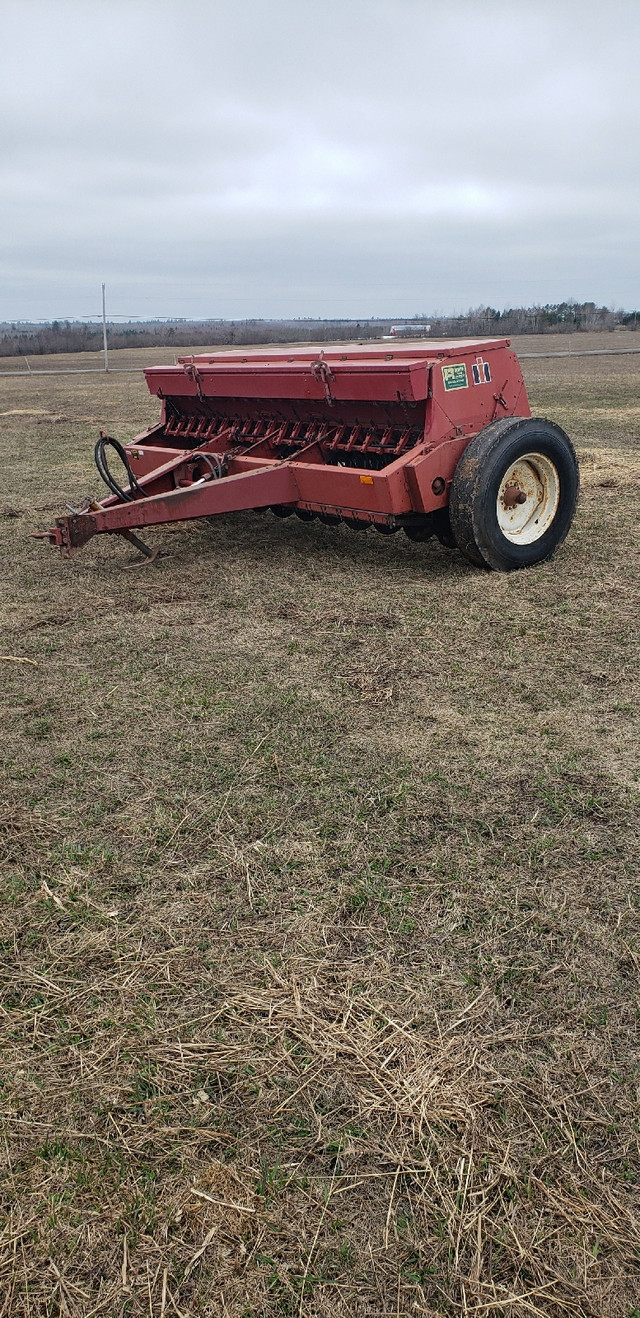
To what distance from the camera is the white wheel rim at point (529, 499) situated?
6.07m

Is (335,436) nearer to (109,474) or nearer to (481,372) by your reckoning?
(481,372)

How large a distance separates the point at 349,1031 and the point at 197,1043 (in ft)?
1.22

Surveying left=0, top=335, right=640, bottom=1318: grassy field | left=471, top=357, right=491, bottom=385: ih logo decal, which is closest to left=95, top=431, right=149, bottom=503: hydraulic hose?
left=0, top=335, right=640, bottom=1318: grassy field

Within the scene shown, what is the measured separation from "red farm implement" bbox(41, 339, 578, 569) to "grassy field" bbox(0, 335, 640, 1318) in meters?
0.97

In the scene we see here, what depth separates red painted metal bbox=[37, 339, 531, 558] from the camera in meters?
5.75

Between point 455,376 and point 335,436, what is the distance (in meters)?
1.05

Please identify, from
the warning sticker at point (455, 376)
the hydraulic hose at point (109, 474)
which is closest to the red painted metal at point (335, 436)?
the warning sticker at point (455, 376)

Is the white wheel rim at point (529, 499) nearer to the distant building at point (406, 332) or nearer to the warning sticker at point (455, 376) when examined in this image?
the warning sticker at point (455, 376)

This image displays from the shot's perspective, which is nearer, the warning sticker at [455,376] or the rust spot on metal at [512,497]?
the warning sticker at [455,376]

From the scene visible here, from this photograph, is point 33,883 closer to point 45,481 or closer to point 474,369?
point 474,369

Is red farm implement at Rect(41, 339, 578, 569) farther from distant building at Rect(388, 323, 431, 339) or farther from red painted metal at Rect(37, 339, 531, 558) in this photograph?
distant building at Rect(388, 323, 431, 339)

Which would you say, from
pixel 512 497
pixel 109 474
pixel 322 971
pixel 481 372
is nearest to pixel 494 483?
pixel 512 497

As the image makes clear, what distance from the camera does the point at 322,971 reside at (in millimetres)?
2498

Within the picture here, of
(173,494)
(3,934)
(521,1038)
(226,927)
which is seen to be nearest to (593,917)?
(521,1038)
